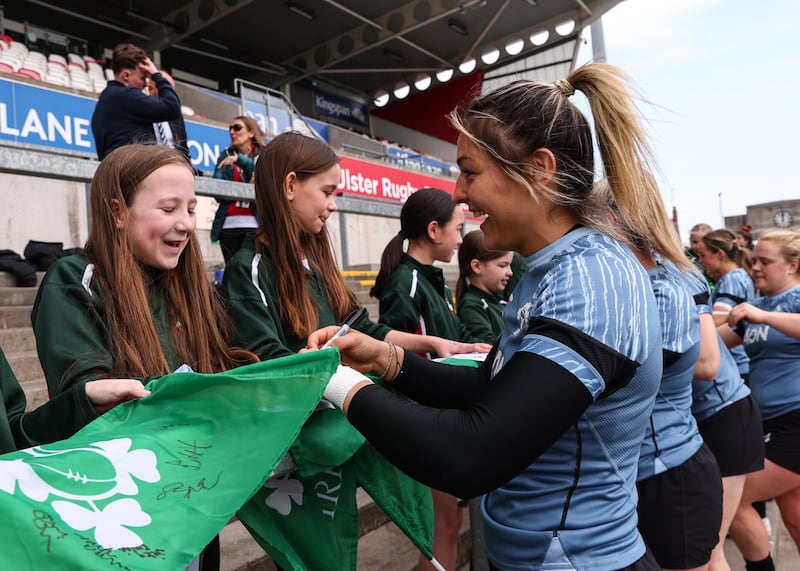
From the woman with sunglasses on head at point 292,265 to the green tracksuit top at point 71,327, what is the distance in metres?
0.45

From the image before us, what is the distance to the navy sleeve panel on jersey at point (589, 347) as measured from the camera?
1.10m

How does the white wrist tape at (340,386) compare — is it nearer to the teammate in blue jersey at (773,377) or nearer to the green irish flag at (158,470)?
the green irish flag at (158,470)

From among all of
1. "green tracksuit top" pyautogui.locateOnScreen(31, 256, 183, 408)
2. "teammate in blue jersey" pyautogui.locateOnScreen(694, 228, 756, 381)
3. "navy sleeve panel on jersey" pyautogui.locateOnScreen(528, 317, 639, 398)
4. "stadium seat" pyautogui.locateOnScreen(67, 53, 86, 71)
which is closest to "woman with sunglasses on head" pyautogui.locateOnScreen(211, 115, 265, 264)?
"green tracksuit top" pyautogui.locateOnScreen(31, 256, 183, 408)

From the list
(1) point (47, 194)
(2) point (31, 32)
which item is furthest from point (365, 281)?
(2) point (31, 32)

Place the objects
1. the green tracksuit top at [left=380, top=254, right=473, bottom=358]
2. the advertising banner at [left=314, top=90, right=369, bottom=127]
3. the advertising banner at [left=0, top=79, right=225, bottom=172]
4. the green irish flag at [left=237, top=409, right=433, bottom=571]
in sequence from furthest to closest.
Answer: the advertising banner at [left=314, top=90, right=369, bottom=127] < the advertising banner at [left=0, top=79, right=225, bottom=172] < the green tracksuit top at [left=380, top=254, right=473, bottom=358] < the green irish flag at [left=237, top=409, right=433, bottom=571]

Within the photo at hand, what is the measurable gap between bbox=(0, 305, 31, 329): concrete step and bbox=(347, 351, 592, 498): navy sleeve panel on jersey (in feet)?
14.7

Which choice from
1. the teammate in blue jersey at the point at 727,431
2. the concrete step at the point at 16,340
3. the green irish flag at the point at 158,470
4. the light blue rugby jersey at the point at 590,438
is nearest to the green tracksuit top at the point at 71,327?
the green irish flag at the point at 158,470

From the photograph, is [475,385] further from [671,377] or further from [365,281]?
[365,281]

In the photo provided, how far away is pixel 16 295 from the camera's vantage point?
194 inches

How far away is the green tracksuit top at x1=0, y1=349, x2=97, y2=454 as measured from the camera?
1.28 metres

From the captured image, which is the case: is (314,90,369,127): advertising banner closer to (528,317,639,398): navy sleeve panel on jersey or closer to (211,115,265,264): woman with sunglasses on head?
(211,115,265,264): woman with sunglasses on head

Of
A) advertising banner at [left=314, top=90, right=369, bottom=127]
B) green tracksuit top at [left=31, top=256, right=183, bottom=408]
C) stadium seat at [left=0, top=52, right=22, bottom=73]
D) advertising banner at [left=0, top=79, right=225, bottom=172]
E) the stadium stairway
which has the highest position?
advertising banner at [left=314, top=90, right=369, bottom=127]

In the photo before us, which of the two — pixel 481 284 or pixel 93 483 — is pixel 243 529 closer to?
pixel 481 284

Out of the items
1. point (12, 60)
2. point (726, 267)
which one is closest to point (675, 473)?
point (726, 267)
